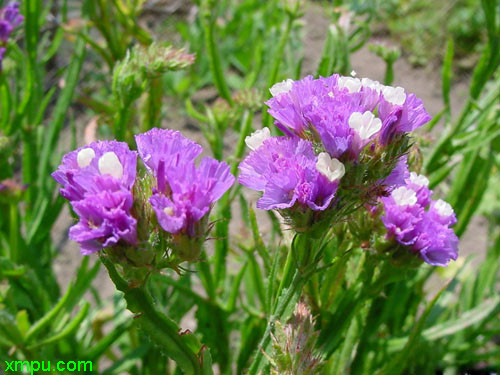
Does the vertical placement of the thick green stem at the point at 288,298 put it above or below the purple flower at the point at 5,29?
below

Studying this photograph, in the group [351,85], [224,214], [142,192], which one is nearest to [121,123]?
[224,214]

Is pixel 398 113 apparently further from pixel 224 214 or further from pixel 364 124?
pixel 224 214

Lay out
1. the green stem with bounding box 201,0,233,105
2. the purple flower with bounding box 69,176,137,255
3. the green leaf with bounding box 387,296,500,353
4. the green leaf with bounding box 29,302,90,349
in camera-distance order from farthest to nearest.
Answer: the green stem with bounding box 201,0,233,105 → the green leaf with bounding box 387,296,500,353 → the green leaf with bounding box 29,302,90,349 → the purple flower with bounding box 69,176,137,255

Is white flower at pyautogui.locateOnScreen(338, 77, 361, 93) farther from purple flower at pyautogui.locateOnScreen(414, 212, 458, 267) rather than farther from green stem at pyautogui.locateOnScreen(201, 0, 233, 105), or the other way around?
green stem at pyautogui.locateOnScreen(201, 0, 233, 105)

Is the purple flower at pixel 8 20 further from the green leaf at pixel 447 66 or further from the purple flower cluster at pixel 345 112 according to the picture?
the green leaf at pixel 447 66

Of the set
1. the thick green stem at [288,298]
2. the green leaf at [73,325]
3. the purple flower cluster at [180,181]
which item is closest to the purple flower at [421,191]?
the thick green stem at [288,298]

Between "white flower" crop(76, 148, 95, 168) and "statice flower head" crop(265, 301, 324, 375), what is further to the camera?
"statice flower head" crop(265, 301, 324, 375)

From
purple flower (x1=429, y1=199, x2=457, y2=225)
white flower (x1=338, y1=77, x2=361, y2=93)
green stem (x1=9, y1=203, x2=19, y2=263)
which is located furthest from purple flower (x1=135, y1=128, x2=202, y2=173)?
green stem (x1=9, y1=203, x2=19, y2=263)
